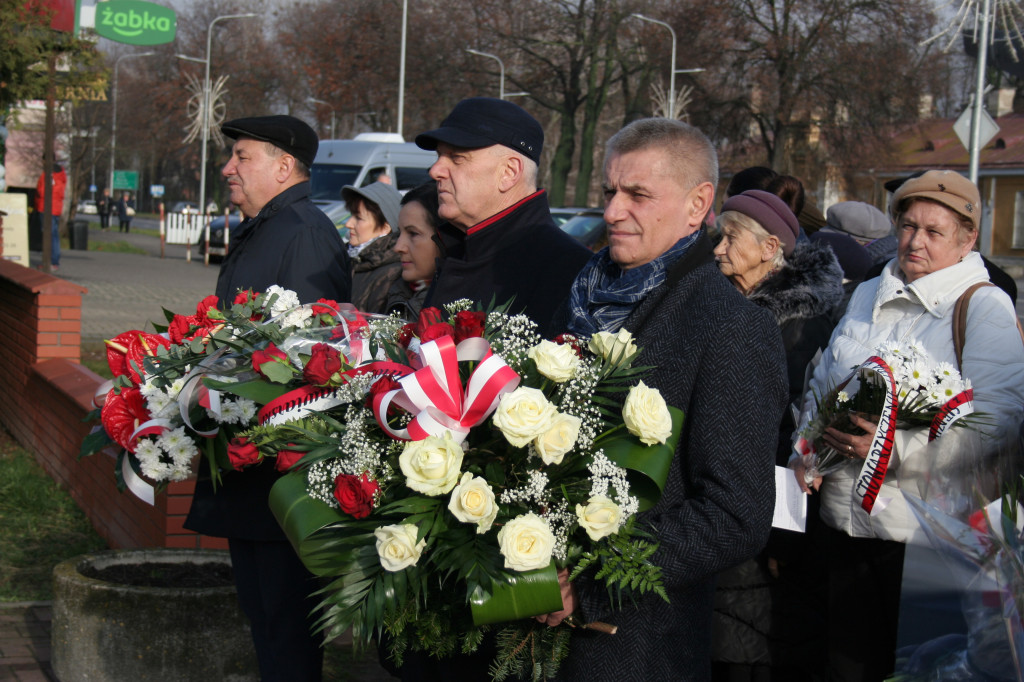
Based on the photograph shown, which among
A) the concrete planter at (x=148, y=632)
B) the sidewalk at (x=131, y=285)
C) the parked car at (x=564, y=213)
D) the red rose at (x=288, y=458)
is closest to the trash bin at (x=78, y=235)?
the sidewalk at (x=131, y=285)

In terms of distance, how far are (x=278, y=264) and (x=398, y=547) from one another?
1.93m

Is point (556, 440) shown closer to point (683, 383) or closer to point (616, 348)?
point (616, 348)

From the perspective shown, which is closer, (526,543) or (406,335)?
(526,543)

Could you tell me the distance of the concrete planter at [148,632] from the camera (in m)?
4.02

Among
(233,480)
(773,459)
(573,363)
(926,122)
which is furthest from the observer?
(926,122)

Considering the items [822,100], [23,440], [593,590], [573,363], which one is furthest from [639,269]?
[822,100]

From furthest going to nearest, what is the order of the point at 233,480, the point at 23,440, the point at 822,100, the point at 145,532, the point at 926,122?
the point at 926,122 < the point at 822,100 < the point at 23,440 < the point at 145,532 < the point at 233,480

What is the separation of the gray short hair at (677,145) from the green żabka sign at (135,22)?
437 inches

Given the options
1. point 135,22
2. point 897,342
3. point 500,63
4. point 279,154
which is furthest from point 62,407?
point 500,63

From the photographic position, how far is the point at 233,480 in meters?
3.32

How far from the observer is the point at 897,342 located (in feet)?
10.6

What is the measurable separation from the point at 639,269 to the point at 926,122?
136 ft

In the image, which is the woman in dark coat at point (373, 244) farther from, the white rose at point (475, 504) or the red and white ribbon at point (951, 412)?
the white rose at point (475, 504)

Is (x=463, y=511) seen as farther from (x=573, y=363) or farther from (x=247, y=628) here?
(x=247, y=628)
